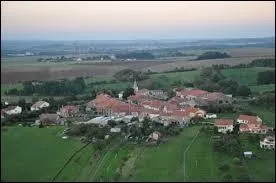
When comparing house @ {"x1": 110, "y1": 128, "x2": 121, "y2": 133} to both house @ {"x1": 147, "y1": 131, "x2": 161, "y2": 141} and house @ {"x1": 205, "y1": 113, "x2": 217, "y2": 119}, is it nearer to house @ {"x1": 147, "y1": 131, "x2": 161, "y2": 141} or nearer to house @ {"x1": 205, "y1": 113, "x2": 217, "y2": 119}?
house @ {"x1": 147, "y1": 131, "x2": 161, "y2": 141}

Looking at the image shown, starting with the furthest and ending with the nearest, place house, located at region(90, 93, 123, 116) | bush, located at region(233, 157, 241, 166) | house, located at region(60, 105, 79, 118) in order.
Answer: house, located at region(90, 93, 123, 116), house, located at region(60, 105, 79, 118), bush, located at region(233, 157, 241, 166)

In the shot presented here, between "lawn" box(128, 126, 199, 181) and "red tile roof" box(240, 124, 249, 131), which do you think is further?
"red tile roof" box(240, 124, 249, 131)

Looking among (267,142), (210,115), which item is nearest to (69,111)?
(210,115)

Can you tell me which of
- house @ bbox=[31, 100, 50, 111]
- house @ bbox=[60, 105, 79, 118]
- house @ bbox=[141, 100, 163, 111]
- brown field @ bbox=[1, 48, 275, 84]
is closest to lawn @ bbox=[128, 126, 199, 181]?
brown field @ bbox=[1, 48, 275, 84]

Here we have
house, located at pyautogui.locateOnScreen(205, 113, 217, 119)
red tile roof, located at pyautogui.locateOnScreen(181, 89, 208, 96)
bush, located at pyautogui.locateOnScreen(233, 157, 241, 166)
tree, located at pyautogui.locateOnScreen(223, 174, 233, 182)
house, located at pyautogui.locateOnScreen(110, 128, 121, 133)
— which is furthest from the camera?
red tile roof, located at pyautogui.locateOnScreen(181, 89, 208, 96)

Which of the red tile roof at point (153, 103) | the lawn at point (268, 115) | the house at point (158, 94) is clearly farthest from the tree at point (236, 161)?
the house at point (158, 94)

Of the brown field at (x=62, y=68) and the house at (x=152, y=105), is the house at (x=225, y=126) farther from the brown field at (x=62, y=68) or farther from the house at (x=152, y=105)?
the house at (x=152, y=105)

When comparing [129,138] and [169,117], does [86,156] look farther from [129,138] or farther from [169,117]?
[169,117]
